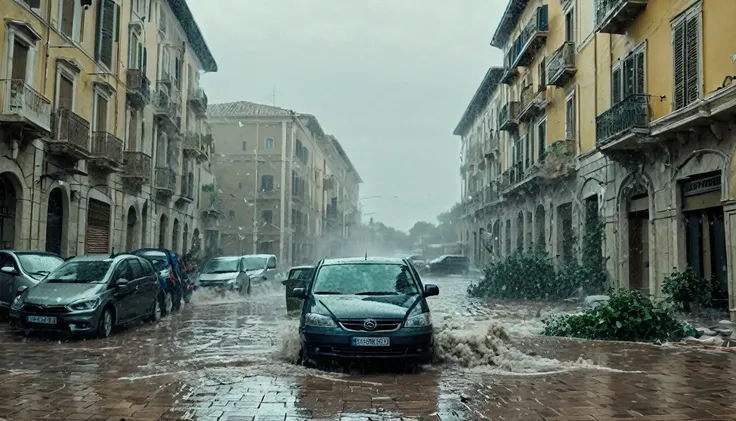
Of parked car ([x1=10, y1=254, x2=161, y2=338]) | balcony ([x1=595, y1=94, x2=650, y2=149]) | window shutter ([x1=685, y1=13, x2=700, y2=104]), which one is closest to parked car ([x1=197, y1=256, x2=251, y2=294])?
parked car ([x1=10, y1=254, x2=161, y2=338])

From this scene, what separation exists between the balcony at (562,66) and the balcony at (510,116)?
7135 millimetres

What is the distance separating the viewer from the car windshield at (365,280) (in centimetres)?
938

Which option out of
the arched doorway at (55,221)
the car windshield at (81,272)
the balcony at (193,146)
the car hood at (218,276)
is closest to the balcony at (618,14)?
the car hood at (218,276)

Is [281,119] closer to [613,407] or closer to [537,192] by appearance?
[537,192]

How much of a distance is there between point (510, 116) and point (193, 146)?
16.8 m

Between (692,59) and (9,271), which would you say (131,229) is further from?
(692,59)

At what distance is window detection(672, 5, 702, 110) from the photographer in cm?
1519

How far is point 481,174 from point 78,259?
130ft

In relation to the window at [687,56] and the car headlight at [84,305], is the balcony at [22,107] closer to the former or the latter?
the car headlight at [84,305]

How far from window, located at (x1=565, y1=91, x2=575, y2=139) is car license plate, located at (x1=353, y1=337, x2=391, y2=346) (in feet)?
61.6

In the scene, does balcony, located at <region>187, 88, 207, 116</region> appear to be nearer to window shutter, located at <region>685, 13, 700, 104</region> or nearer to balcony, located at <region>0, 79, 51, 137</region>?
balcony, located at <region>0, 79, 51, 137</region>

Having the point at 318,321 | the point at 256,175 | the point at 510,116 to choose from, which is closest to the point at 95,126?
the point at 318,321

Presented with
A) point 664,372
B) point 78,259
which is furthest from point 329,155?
point 664,372

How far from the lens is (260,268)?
26.5 meters
